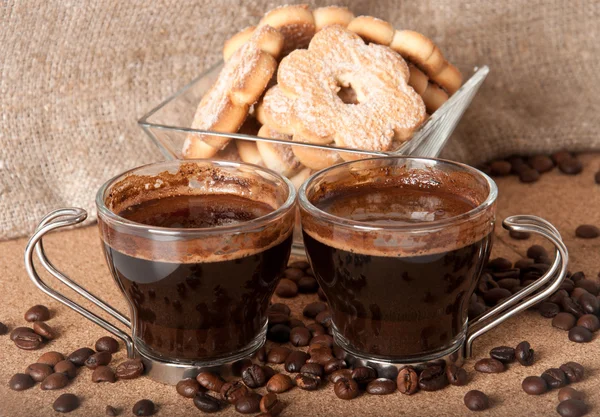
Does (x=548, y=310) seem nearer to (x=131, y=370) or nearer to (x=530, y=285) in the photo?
(x=530, y=285)

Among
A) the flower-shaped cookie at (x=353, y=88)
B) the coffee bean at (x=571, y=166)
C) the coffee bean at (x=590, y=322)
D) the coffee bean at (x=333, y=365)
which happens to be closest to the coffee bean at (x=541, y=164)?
the coffee bean at (x=571, y=166)

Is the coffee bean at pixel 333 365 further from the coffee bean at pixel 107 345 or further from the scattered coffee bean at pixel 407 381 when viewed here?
the coffee bean at pixel 107 345

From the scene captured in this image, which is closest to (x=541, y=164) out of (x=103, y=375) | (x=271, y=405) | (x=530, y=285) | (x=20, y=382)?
(x=530, y=285)

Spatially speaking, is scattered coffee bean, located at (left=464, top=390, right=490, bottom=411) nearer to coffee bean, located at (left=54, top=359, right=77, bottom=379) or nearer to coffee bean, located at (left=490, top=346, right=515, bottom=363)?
coffee bean, located at (left=490, top=346, right=515, bottom=363)

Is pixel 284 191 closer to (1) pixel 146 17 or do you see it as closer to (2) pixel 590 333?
(2) pixel 590 333

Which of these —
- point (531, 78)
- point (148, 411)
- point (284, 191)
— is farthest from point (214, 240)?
point (531, 78)

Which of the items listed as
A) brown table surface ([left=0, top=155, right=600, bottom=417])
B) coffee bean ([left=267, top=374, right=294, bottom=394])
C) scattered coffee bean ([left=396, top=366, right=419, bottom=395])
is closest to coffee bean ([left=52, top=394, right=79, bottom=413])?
brown table surface ([left=0, top=155, right=600, bottom=417])

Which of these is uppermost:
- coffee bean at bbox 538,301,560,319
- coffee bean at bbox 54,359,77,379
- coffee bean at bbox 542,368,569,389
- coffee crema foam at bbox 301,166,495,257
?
coffee crema foam at bbox 301,166,495,257
